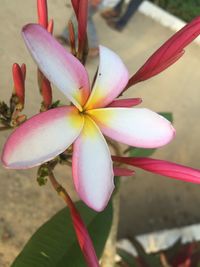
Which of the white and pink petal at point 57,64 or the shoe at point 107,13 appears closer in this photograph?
the white and pink petal at point 57,64

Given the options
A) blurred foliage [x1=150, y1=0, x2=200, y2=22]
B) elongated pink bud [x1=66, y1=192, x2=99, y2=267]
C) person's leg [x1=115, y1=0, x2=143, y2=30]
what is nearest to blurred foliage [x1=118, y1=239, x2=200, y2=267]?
elongated pink bud [x1=66, y1=192, x2=99, y2=267]

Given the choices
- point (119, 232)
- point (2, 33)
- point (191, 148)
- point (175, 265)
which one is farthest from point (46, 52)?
point (191, 148)

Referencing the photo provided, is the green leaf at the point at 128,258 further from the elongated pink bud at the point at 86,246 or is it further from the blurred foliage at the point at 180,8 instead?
the blurred foliage at the point at 180,8

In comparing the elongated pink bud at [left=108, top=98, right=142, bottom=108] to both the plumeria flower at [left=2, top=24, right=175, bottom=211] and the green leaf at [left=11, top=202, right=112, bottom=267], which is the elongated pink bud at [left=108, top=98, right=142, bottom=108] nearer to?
the plumeria flower at [left=2, top=24, right=175, bottom=211]

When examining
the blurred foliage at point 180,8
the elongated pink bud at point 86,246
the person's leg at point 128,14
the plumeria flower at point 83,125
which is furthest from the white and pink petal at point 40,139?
the blurred foliage at point 180,8

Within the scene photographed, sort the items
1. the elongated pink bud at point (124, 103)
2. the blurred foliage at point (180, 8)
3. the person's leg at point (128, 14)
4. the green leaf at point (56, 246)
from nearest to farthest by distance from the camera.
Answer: the elongated pink bud at point (124, 103)
the green leaf at point (56, 246)
the person's leg at point (128, 14)
the blurred foliage at point (180, 8)

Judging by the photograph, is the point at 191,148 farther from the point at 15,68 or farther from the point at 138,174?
the point at 15,68
